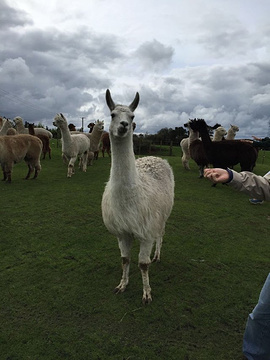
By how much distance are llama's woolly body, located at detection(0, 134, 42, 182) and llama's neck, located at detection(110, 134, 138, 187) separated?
594 centimetres

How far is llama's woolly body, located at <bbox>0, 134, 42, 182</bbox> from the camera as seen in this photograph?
24.6 ft

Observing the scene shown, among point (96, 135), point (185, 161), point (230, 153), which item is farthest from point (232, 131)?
point (96, 135)

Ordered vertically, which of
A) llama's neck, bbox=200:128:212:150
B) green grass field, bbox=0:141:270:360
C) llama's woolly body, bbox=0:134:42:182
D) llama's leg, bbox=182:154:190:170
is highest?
llama's neck, bbox=200:128:212:150

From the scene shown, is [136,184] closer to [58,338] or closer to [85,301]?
[85,301]

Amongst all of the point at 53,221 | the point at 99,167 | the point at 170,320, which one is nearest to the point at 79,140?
the point at 99,167

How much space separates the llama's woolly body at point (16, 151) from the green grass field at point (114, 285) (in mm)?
2580

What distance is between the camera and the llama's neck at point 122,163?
8.61ft

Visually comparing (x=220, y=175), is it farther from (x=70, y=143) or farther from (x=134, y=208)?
(x=70, y=143)

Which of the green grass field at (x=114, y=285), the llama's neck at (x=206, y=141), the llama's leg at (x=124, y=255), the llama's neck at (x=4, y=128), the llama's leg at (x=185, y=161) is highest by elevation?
the llama's neck at (x=4, y=128)

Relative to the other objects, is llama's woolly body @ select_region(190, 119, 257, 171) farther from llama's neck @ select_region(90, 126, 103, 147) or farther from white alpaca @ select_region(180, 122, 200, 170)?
llama's neck @ select_region(90, 126, 103, 147)

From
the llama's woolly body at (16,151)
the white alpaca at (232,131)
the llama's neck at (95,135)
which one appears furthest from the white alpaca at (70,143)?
the white alpaca at (232,131)

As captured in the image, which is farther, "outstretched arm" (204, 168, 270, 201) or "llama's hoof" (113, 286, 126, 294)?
"llama's hoof" (113, 286, 126, 294)

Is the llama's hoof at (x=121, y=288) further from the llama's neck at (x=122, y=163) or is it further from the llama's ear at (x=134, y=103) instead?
the llama's ear at (x=134, y=103)

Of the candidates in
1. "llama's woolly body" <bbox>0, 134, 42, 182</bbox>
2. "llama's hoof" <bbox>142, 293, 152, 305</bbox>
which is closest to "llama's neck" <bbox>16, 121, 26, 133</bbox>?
"llama's woolly body" <bbox>0, 134, 42, 182</bbox>
